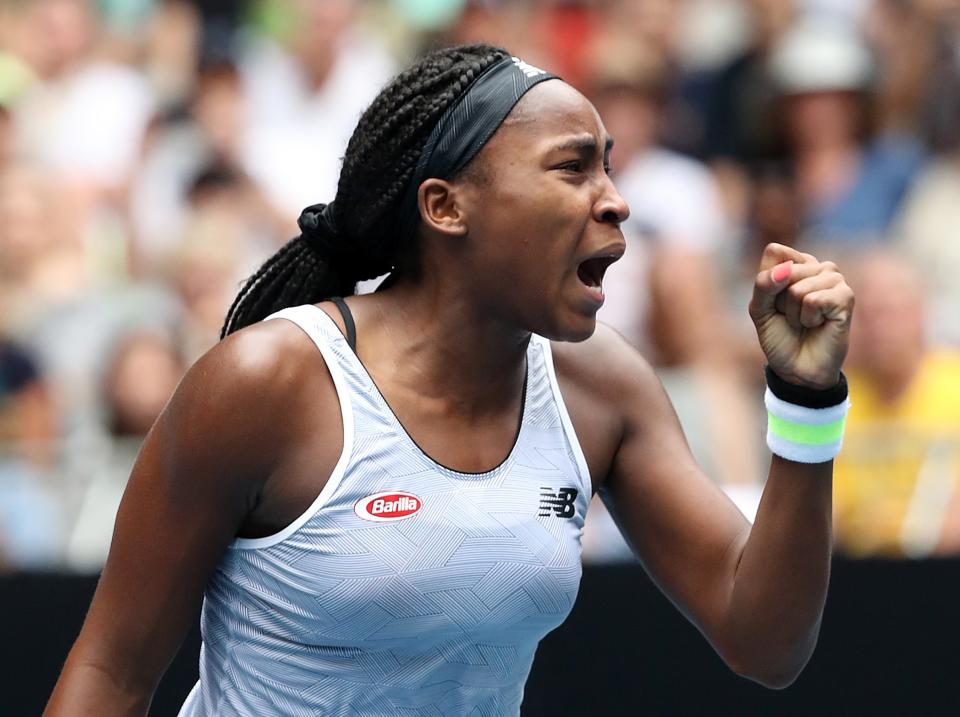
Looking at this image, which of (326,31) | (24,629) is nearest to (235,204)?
(326,31)

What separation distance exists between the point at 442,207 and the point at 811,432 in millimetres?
658

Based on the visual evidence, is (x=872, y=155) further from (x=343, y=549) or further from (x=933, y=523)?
(x=343, y=549)

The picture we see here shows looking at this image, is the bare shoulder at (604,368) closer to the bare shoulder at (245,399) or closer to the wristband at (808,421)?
the wristband at (808,421)

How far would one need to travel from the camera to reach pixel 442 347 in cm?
251

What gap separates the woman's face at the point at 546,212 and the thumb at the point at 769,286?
8.6 inches

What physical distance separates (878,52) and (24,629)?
411 centimetres

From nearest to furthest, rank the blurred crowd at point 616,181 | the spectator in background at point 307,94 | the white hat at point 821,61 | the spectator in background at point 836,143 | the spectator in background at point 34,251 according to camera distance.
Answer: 1. the blurred crowd at point 616,181
2. the spectator in background at point 34,251
3. the spectator in background at point 836,143
4. the white hat at point 821,61
5. the spectator in background at point 307,94

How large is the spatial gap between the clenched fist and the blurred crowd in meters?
2.03

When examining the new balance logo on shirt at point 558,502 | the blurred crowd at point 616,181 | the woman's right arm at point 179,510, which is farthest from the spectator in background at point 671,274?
the woman's right arm at point 179,510

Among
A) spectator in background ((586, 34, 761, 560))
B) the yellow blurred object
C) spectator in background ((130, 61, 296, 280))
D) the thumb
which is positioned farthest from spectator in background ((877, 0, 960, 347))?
the thumb

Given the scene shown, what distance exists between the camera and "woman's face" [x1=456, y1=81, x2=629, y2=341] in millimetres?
2369

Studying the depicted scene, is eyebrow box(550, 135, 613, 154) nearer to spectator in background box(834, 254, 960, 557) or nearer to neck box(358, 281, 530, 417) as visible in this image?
neck box(358, 281, 530, 417)

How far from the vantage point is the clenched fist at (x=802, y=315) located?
7.43 feet

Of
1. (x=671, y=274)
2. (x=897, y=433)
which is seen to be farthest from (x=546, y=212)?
(x=671, y=274)
